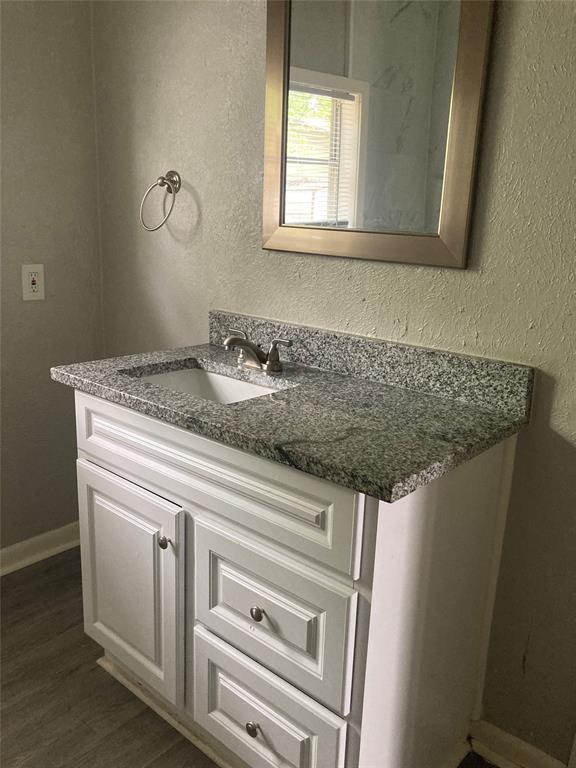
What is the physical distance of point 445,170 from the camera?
1.47 meters

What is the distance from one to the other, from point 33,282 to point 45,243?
0.46ft

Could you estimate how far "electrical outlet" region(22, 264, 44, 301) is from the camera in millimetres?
2258

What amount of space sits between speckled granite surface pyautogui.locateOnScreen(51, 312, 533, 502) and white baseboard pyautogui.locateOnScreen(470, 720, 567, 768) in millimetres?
781

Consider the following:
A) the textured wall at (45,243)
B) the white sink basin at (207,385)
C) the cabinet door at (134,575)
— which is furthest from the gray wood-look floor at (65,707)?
the white sink basin at (207,385)

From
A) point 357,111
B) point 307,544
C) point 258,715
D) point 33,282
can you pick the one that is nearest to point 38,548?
point 33,282

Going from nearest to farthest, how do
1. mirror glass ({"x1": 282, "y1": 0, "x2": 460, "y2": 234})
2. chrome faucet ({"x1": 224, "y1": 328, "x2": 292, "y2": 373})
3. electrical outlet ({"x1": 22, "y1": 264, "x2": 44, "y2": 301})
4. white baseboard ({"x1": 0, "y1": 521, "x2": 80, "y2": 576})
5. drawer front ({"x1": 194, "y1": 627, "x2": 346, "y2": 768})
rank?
drawer front ({"x1": 194, "y1": 627, "x2": 346, "y2": 768})
mirror glass ({"x1": 282, "y1": 0, "x2": 460, "y2": 234})
chrome faucet ({"x1": 224, "y1": 328, "x2": 292, "y2": 373})
electrical outlet ({"x1": 22, "y1": 264, "x2": 44, "y2": 301})
white baseboard ({"x1": 0, "y1": 521, "x2": 80, "y2": 576})

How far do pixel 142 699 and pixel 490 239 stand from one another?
147cm

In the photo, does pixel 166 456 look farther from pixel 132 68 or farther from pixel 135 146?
pixel 132 68

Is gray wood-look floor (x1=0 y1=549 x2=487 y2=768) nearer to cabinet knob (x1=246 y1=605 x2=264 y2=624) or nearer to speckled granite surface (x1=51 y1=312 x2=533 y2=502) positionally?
cabinet knob (x1=246 y1=605 x2=264 y2=624)

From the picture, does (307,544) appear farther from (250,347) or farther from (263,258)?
(263,258)

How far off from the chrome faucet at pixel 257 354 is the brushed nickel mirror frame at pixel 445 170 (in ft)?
0.90

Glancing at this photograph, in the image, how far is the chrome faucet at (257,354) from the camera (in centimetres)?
175

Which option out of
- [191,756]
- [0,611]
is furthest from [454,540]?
[0,611]

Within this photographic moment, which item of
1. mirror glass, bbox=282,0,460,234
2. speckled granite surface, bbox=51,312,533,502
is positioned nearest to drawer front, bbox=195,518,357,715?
speckled granite surface, bbox=51,312,533,502
